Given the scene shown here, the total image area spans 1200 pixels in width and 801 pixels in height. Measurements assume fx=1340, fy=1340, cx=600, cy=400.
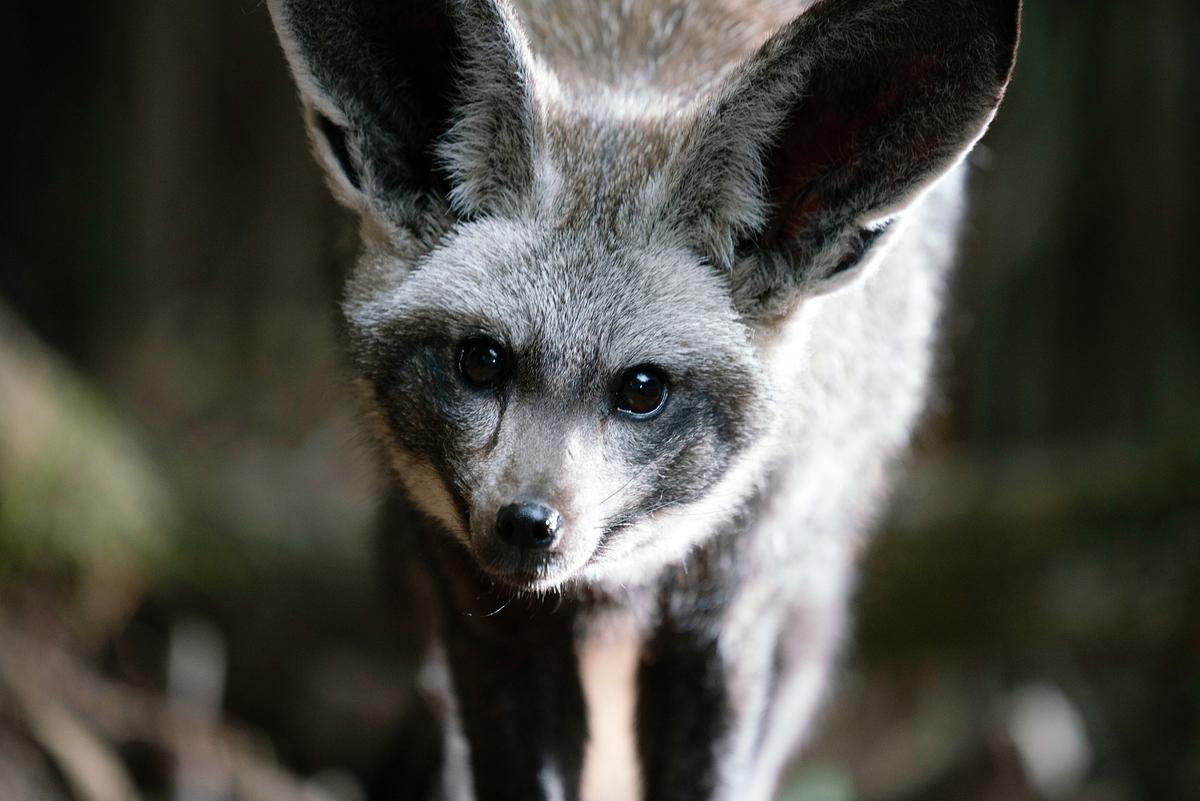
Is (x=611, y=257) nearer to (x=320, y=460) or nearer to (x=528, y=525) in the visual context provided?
(x=528, y=525)

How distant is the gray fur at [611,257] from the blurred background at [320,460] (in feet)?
4.97

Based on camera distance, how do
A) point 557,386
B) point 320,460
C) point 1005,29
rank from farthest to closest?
point 320,460
point 557,386
point 1005,29

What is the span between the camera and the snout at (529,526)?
275 cm

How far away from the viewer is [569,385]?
2924 millimetres

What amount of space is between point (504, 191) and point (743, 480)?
0.92m

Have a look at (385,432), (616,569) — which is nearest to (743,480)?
(616,569)

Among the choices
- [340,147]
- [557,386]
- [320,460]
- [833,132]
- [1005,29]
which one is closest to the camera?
[1005,29]

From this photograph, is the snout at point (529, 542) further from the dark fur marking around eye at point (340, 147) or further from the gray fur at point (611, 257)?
the dark fur marking around eye at point (340, 147)

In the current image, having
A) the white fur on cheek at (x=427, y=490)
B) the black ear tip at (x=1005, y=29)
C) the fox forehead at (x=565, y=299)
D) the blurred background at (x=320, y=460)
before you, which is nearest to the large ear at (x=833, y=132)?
the black ear tip at (x=1005, y=29)

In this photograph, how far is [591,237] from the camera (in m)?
3.11

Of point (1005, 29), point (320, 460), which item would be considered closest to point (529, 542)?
point (1005, 29)

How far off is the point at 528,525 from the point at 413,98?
1.14 meters

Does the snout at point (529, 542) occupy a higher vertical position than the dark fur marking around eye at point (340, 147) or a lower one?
lower

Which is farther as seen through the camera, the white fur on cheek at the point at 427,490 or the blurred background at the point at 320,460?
the blurred background at the point at 320,460
